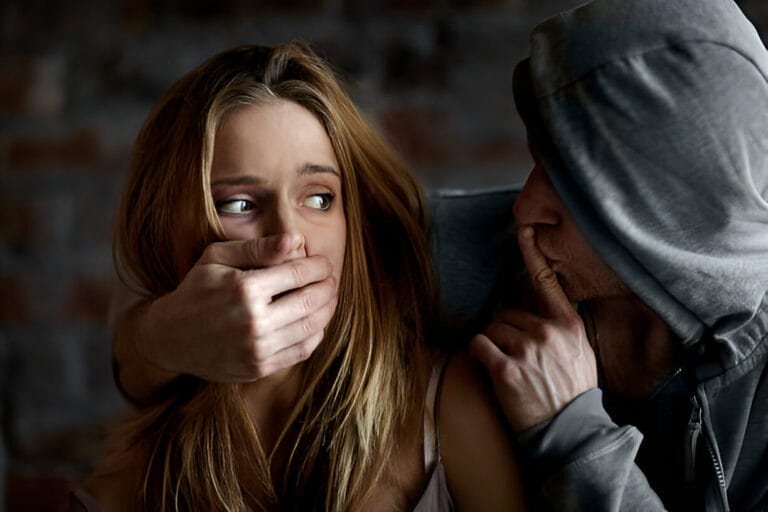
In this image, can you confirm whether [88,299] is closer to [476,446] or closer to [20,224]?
[20,224]

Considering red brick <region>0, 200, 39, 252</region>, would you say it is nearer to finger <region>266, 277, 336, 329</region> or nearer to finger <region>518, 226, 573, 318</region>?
finger <region>266, 277, 336, 329</region>

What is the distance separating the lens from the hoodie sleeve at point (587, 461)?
0.92 meters

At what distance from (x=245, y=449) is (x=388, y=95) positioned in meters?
0.80

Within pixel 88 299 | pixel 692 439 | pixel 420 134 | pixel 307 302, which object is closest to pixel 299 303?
pixel 307 302

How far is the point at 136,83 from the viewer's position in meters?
1.72

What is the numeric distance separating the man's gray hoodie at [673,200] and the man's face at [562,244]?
3 cm

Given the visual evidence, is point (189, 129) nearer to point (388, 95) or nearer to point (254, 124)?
point (254, 124)

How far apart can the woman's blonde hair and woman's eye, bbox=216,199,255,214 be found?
0.07ft

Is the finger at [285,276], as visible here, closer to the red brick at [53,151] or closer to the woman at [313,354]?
the woman at [313,354]

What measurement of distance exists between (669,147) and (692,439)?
34 cm

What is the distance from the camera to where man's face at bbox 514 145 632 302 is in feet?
3.28

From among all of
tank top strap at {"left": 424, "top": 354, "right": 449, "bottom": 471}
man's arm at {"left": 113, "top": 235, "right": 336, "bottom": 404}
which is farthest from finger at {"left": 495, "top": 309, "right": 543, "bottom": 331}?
man's arm at {"left": 113, "top": 235, "right": 336, "bottom": 404}

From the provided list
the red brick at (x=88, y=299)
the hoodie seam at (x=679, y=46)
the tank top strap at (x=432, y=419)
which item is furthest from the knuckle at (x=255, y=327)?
the red brick at (x=88, y=299)

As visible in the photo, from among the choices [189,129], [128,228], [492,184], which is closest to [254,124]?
[189,129]
